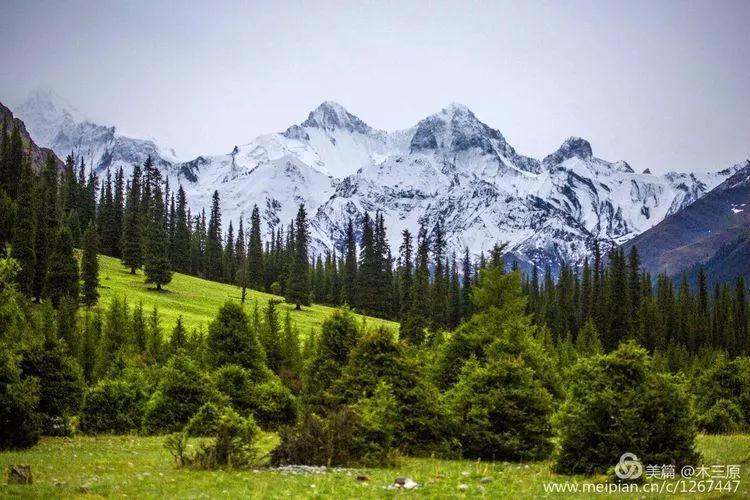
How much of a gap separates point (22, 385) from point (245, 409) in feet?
36.1

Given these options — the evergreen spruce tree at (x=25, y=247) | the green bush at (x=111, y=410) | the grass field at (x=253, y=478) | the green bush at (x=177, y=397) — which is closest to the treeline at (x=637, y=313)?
the evergreen spruce tree at (x=25, y=247)

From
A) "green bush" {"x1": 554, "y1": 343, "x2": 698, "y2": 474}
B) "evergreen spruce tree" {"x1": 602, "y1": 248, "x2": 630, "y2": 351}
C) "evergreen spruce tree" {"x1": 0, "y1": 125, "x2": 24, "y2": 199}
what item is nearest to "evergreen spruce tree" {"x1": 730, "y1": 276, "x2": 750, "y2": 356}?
"evergreen spruce tree" {"x1": 602, "y1": 248, "x2": 630, "y2": 351}

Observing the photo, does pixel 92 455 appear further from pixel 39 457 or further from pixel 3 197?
pixel 3 197

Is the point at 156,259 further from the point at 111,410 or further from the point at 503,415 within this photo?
the point at 503,415

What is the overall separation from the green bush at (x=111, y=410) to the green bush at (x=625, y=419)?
20491mm

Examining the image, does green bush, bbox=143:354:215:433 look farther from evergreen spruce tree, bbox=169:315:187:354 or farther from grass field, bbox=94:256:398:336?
grass field, bbox=94:256:398:336

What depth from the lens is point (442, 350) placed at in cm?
3042

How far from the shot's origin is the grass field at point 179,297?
240ft

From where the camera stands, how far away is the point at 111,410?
27.3m

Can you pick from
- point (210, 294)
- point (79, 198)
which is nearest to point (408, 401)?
point (210, 294)

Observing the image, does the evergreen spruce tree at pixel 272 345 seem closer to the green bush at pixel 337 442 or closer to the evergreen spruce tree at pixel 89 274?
the evergreen spruce tree at pixel 89 274

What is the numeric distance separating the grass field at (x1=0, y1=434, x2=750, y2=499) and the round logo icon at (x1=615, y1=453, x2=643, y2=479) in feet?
1.92

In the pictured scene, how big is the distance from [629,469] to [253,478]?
32.9 feet

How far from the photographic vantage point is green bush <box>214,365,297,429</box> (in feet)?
93.3
